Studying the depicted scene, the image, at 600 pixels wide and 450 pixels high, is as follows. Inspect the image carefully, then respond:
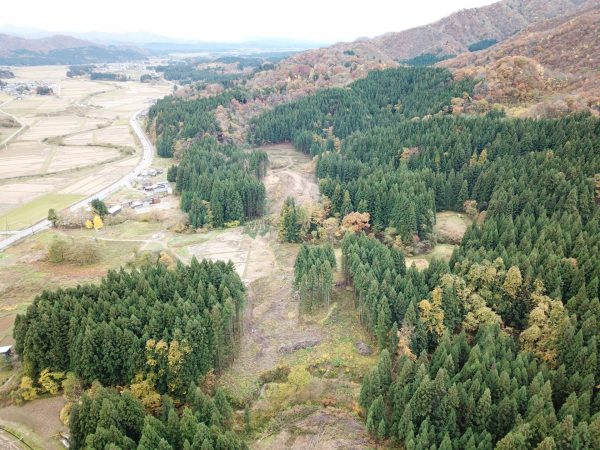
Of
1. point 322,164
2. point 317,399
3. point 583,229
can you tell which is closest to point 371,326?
point 317,399

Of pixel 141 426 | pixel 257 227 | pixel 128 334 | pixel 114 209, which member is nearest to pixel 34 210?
pixel 114 209

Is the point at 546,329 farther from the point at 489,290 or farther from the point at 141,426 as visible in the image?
the point at 141,426

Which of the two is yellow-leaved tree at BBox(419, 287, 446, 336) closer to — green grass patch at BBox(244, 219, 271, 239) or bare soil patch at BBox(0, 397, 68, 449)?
bare soil patch at BBox(0, 397, 68, 449)

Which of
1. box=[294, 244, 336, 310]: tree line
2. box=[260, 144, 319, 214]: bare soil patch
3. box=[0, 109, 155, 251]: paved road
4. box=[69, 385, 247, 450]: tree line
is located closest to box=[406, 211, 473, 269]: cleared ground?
box=[294, 244, 336, 310]: tree line

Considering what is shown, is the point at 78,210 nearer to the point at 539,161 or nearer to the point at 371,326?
the point at 371,326

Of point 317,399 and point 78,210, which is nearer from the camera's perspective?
point 317,399

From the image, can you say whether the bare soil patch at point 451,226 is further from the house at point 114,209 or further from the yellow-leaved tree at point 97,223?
the house at point 114,209
